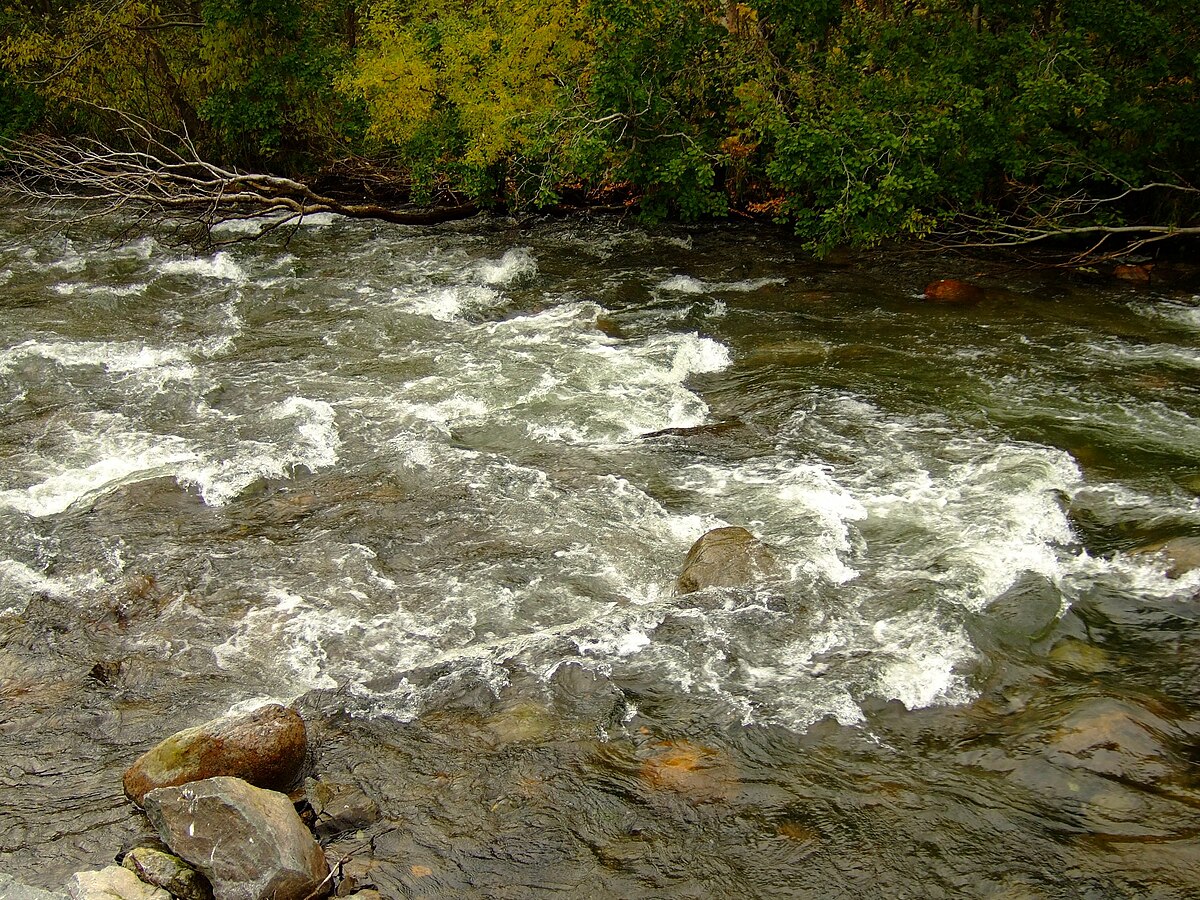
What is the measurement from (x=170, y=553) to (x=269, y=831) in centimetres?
380

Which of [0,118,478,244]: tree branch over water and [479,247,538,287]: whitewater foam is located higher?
[0,118,478,244]: tree branch over water

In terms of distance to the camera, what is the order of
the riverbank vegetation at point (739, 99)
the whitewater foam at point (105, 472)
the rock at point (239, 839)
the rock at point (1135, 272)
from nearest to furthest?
1. the rock at point (239, 839)
2. the whitewater foam at point (105, 472)
3. the riverbank vegetation at point (739, 99)
4. the rock at point (1135, 272)

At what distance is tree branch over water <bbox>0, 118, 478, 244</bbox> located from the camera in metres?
15.8

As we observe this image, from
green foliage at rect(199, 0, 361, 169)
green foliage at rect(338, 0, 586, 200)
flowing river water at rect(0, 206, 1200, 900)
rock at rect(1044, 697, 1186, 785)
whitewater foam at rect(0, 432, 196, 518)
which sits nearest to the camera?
flowing river water at rect(0, 206, 1200, 900)

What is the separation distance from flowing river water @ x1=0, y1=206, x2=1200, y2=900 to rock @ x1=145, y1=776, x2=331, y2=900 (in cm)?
40

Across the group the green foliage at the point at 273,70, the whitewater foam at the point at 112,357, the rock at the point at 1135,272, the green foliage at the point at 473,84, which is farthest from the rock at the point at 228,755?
the green foliage at the point at 273,70

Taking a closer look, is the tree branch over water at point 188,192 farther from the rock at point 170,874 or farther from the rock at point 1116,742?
the rock at point 1116,742

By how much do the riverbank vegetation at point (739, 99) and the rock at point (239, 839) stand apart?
10.3m

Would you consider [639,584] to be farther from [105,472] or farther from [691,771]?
[105,472]

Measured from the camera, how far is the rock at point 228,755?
5516 millimetres

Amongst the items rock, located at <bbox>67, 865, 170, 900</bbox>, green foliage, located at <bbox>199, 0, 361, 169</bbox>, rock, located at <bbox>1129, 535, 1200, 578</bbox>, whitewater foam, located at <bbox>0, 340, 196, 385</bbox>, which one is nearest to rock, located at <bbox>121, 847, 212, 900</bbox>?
rock, located at <bbox>67, 865, 170, 900</bbox>

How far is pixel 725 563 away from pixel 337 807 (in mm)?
3349

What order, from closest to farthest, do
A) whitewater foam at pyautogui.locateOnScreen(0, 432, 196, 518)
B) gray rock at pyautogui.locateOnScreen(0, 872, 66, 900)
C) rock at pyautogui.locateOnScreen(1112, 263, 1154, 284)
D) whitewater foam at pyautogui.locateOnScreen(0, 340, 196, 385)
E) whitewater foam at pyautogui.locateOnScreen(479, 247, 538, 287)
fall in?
gray rock at pyautogui.locateOnScreen(0, 872, 66, 900) < whitewater foam at pyautogui.locateOnScreen(0, 432, 196, 518) < whitewater foam at pyautogui.locateOnScreen(0, 340, 196, 385) < rock at pyautogui.locateOnScreen(1112, 263, 1154, 284) < whitewater foam at pyautogui.locateOnScreen(479, 247, 538, 287)

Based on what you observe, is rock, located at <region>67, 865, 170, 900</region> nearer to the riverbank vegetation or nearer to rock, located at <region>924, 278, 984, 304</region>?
the riverbank vegetation
